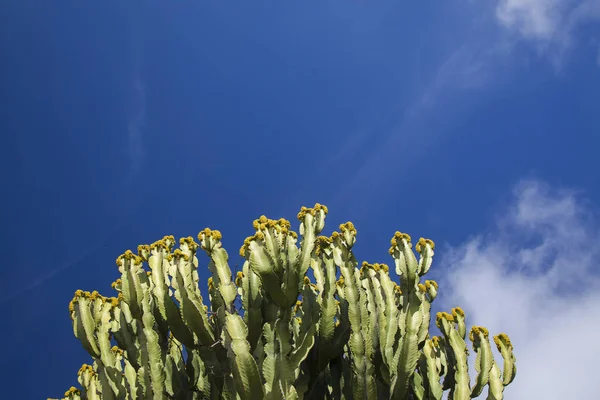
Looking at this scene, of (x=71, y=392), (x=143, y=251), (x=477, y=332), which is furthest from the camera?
(x=71, y=392)

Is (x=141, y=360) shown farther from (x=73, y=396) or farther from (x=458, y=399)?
(x=458, y=399)

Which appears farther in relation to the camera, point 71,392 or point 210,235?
point 71,392

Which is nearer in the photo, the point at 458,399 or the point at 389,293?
the point at 458,399

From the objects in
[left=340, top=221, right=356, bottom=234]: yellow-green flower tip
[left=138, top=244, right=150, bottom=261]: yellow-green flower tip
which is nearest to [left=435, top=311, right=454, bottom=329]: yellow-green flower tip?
[left=340, top=221, right=356, bottom=234]: yellow-green flower tip

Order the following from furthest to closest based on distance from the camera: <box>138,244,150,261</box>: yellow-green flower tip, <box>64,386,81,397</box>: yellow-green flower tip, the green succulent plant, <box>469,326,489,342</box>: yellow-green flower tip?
<box>64,386,81,397</box>: yellow-green flower tip < <box>138,244,150,261</box>: yellow-green flower tip < <box>469,326,489,342</box>: yellow-green flower tip < the green succulent plant

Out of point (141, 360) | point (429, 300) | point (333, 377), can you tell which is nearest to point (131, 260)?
point (141, 360)

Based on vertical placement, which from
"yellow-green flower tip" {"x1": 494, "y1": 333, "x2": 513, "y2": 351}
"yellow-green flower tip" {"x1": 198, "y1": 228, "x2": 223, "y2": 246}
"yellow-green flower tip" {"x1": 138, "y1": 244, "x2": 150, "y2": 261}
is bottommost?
"yellow-green flower tip" {"x1": 494, "y1": 333, "x2": 513, "y2": 351}

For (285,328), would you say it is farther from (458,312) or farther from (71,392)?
(71,392)

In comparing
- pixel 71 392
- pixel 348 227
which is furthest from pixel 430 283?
pixel 71 392

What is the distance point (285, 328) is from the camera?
3.75 meters

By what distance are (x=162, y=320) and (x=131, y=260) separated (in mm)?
601

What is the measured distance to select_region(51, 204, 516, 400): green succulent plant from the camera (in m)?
3.87

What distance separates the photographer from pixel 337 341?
14.3 ft

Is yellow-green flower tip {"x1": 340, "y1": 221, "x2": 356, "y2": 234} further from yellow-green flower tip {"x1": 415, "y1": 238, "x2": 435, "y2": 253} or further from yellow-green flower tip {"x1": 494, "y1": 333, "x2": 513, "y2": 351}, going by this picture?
yellow-green flower tip {"x1": 494, "y1": 333, "x2": 513, "y2": 351}
